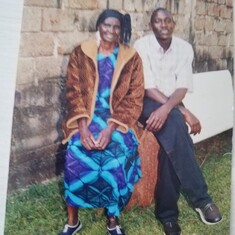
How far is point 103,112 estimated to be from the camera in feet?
5.18

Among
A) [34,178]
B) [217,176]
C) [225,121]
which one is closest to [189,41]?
[225,121]

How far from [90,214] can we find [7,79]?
0.57 metres

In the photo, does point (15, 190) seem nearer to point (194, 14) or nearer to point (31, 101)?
point (31, 101)

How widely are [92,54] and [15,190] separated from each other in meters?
0.55

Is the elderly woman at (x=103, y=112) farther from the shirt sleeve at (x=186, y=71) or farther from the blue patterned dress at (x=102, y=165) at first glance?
the shirt sleeve at (x=186, y=71)

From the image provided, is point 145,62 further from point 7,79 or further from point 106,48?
point 7,79

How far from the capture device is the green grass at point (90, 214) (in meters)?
1.62

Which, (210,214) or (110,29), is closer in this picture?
(110,29)

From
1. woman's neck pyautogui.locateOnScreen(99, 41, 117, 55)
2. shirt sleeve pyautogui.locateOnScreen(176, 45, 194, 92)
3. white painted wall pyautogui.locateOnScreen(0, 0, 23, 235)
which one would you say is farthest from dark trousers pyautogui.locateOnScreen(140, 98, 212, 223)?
white painted wall pyautogui.locateOnScreen(0, 0, 23, 235)

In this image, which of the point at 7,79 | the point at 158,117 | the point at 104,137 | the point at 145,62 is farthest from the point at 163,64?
the point at 7,79

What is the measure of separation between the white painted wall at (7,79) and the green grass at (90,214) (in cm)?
7

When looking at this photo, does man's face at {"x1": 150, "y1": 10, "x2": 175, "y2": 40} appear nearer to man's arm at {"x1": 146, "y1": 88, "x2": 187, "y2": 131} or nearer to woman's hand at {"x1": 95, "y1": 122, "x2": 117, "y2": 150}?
man's arm at {"x1": 146, "y1": 88, "x2": 187, "y2": 131}

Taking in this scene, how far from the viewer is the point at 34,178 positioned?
163 centimetres

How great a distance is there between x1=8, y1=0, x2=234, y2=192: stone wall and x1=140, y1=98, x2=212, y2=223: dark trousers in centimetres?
23
